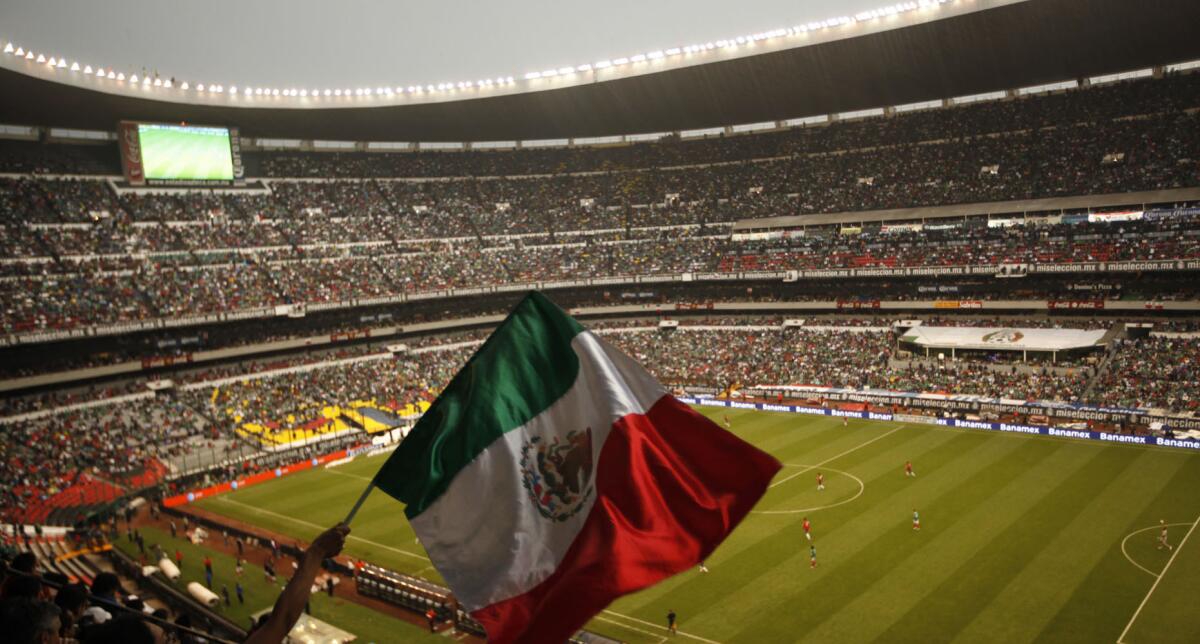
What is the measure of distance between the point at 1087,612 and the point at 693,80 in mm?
50367

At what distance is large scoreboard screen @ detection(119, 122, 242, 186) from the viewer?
215 ft

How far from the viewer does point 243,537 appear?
36094mm

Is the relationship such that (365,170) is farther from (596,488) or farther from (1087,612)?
(596,488)

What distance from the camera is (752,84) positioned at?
6688 centimetres

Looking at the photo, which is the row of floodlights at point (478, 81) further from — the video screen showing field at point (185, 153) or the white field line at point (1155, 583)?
the white field line at point (1155, 583)

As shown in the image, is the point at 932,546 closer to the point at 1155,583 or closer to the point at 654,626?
the point at 1155,583

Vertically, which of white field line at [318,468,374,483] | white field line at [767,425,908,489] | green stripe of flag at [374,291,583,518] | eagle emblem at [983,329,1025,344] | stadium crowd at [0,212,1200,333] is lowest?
white field line at [767,425,908,489]

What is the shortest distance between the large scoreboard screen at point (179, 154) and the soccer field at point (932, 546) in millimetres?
34064

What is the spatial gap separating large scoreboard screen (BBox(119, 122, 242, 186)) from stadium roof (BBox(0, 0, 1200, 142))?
114 cm

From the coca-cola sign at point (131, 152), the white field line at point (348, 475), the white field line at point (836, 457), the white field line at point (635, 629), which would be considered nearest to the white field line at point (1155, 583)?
the white field line at point (635, 629)

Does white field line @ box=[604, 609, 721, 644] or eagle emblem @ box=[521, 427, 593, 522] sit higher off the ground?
eagle emblem @ box=[521, 427, 593, 522]

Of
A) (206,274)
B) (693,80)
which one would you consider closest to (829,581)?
(693,80)

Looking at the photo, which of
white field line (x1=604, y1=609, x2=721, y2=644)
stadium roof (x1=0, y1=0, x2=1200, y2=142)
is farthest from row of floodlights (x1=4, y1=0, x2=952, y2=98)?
white field line (x1=604, y1=609, x2=721, y2=644)

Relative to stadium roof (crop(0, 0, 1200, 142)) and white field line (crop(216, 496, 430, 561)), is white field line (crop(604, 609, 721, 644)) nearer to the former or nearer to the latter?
white field line (crop(216, 496, 430, 561))
